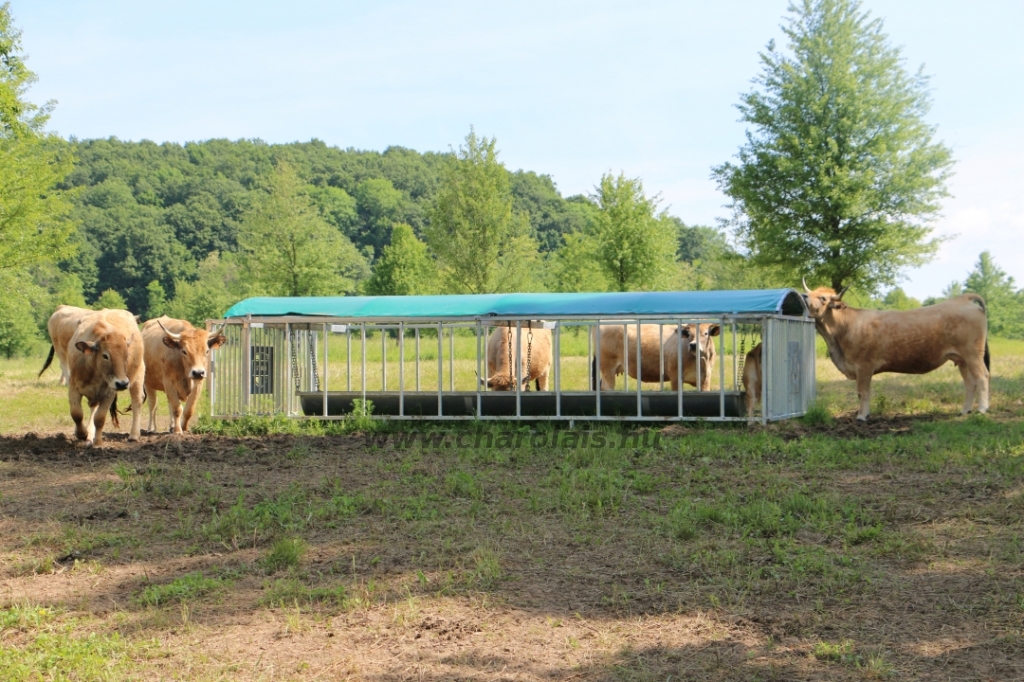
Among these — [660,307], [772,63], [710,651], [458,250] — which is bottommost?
[710,651]

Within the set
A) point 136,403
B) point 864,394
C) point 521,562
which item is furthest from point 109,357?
point 864,394

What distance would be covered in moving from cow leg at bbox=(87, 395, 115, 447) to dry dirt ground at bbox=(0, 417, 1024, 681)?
1.40m

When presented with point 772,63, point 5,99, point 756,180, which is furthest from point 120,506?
point 772,63

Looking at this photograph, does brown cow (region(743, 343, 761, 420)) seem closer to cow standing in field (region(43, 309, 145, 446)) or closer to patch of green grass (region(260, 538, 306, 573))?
cow standing in field (region(43, 309, 145, 446))

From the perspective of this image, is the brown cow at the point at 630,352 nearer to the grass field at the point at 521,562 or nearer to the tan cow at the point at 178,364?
the grass field at the point at 521,562

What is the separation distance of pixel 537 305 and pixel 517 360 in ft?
3.98

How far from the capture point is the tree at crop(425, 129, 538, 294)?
34500 mm

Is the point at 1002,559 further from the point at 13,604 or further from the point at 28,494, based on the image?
the point at 28,494

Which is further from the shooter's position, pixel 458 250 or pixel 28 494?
pixel 458 250

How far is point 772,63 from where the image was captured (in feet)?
97.6

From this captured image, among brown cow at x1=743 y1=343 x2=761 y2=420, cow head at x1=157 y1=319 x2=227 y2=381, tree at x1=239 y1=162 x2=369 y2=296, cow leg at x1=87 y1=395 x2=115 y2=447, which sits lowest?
cow leg at x1=87 y1=395 x2=115 y2=447

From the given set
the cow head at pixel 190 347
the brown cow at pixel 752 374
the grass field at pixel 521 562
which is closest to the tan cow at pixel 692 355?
the brown cow at pixel 752 374

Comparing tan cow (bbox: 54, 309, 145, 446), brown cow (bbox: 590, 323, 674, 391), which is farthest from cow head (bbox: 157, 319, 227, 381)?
brown cow (bbox: 590, 323, 674, 391)

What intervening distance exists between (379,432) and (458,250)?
20.1m
